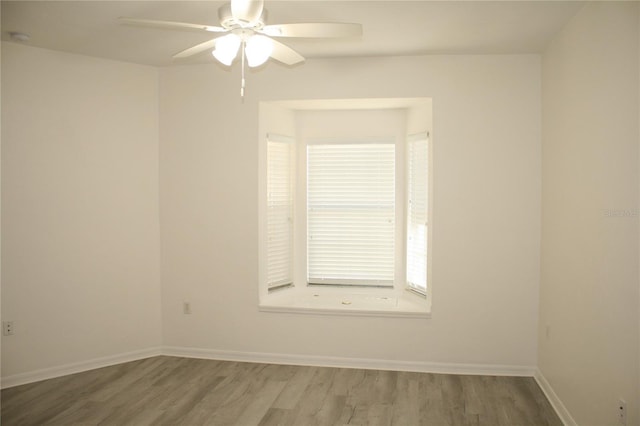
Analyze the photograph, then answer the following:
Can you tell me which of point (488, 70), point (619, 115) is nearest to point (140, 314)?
point (488, 70)

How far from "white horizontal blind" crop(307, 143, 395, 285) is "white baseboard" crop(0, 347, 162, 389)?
172 centimetres

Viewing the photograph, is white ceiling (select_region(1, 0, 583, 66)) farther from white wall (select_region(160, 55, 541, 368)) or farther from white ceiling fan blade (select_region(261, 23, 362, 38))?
white ceiling fan blade (select_region(261, 23, 362, 38))

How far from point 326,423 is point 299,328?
4.02 feet

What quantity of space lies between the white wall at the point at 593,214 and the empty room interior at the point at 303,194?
1.5 inches

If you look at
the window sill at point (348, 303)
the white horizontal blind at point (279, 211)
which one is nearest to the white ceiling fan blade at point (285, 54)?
the white horizontal blind at point (279, 211)

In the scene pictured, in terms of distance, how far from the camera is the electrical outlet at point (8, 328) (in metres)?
3.87

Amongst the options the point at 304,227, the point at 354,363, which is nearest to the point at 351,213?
the point at 304,227

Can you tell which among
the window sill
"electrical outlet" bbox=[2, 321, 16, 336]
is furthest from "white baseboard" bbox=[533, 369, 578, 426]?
"electrical outlet" bbox=[2, 321, 16, 336]

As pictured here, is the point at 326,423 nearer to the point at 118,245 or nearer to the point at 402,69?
the point at 118,245

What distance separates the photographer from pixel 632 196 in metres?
2.38

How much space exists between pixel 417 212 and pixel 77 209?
2974 millimetres

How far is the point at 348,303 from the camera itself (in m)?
4.55

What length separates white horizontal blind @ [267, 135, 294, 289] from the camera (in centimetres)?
471

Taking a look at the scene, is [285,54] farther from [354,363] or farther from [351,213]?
[354,363]
